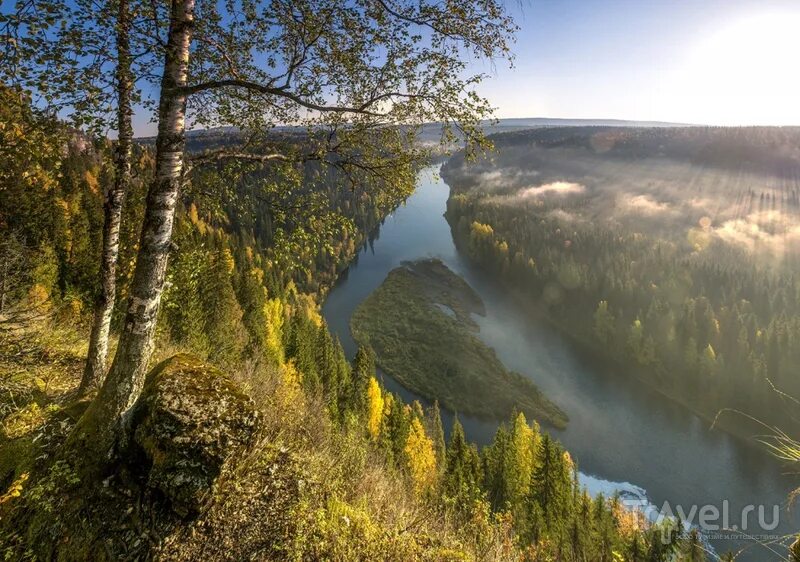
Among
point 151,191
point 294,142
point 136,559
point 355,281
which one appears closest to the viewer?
point 136,559

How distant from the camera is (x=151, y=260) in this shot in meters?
5.53

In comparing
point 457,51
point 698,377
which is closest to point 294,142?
point 457,51

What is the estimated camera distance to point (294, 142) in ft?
24.3

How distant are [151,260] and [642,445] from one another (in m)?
83.1

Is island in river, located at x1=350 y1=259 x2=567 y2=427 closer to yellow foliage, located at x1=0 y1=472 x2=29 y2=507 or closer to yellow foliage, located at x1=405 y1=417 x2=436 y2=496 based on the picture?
yellow foliage, located at x1=405 y1=417 x2=436 y2=496

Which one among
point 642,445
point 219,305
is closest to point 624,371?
point 642,445

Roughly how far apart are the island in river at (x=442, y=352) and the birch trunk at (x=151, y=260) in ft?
239

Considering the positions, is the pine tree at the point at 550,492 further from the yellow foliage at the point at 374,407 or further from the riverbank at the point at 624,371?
the riverbank at the point at 624,371

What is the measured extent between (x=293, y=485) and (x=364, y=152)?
582 cm

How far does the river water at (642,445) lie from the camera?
59.4 meters

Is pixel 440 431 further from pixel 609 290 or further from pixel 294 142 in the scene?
pixel 609 290

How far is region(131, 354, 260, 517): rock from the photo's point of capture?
5531mm

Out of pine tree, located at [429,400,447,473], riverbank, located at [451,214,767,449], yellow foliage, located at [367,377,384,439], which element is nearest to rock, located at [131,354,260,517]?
yellow foliage, located at [367,377,384,439]

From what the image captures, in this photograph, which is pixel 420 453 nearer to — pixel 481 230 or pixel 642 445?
pixel 642 445
